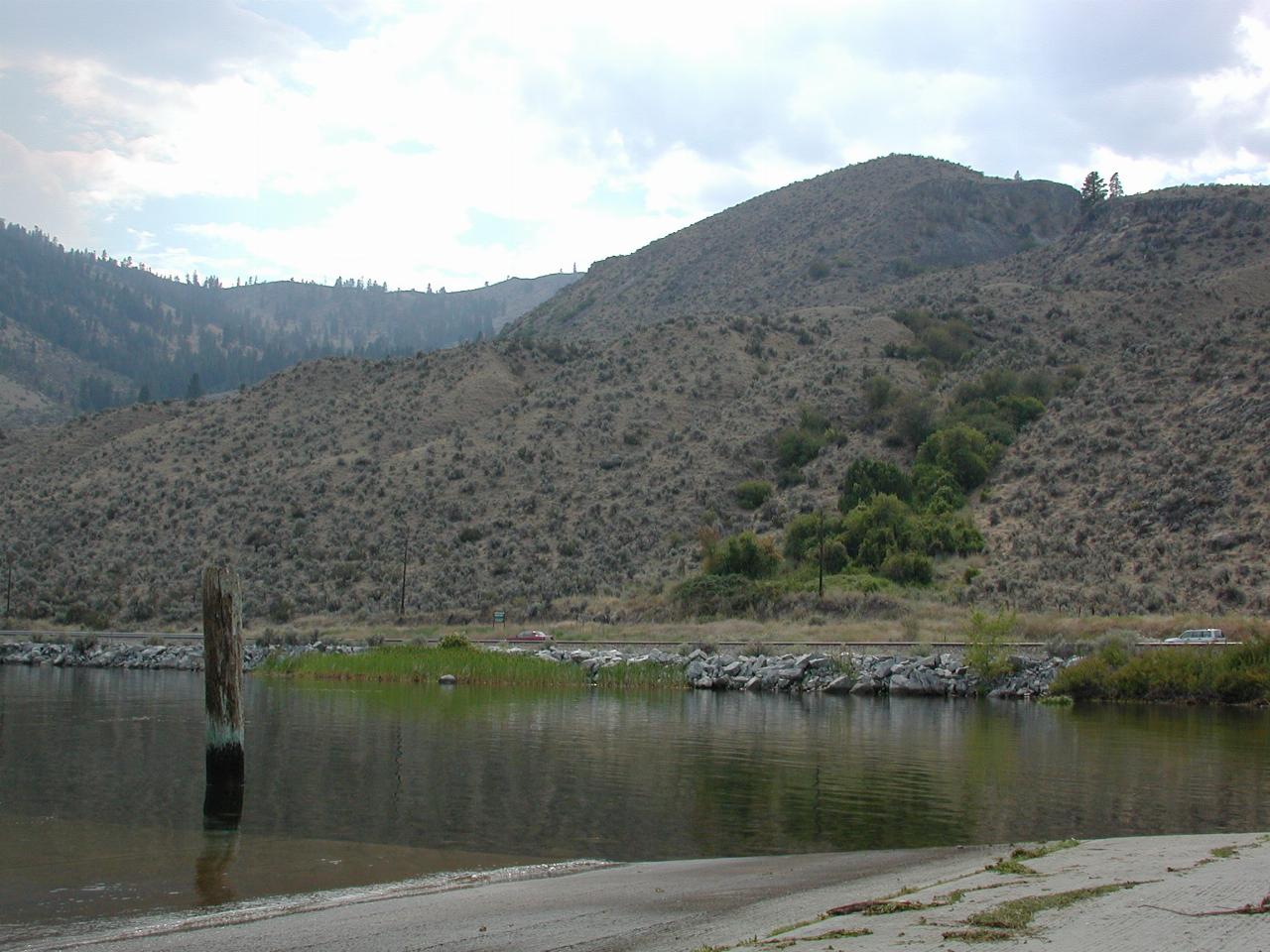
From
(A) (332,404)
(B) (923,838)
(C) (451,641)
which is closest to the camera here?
(B) (923,838)

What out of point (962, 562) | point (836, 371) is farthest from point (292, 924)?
point (836, 371)

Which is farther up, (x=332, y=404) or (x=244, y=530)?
(x=332, y=404)

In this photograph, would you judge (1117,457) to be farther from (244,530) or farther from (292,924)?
(292,924)

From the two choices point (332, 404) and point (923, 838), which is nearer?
point (923, 838)

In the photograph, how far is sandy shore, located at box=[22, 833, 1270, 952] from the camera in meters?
8.16

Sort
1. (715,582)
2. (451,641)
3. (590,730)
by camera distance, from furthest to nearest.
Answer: (715,582) → (451,641) → (590,730)

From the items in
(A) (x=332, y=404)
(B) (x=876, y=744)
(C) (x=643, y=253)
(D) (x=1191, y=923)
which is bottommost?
(B) (x=876, y=744)

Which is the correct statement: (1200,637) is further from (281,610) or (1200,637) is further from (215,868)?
(281,610)

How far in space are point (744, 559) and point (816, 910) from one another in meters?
53.0

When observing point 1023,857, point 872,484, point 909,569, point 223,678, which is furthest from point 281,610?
point 1023,857

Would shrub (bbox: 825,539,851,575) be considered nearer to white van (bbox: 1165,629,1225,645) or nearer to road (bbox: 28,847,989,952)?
white van (bbox: 1165,629,1225,645)

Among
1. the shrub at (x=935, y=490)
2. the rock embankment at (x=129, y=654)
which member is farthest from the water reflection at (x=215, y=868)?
the shrub at (x=935, y=490)

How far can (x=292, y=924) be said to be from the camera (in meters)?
10.3

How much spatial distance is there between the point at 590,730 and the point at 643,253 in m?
149
